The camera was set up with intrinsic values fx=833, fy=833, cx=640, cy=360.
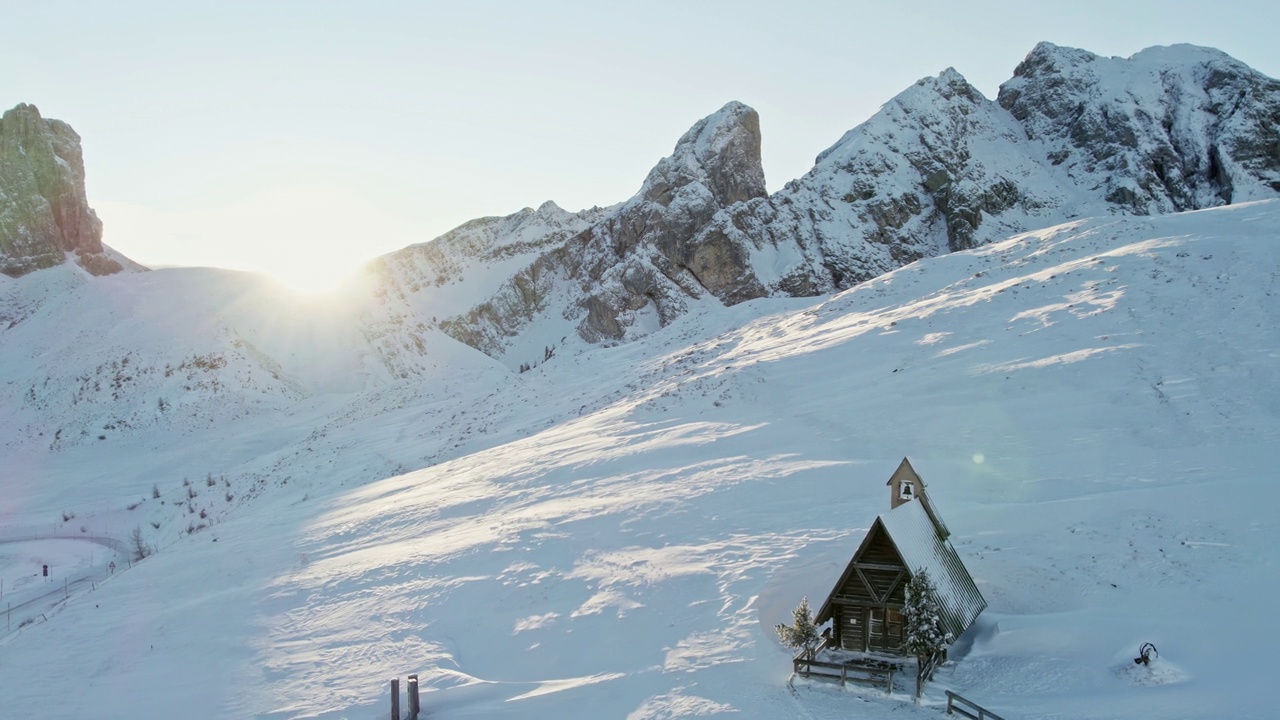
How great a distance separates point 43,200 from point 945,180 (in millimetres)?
117730

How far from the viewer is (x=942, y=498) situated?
1906cm

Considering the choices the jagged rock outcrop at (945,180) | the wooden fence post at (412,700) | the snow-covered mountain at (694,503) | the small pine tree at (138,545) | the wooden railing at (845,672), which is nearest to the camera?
the wooden railing at (845,672)

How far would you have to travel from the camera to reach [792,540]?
710 inches

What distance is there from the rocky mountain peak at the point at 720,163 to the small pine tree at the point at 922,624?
104 m

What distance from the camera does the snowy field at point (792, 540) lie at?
13711mm

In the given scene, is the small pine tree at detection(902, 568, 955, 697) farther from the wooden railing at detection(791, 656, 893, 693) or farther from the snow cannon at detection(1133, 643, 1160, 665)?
the snow cannon at detection(1133, 643, 1160, 665)

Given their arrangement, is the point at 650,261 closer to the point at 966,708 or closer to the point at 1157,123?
the point at 1157,123

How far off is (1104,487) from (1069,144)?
342 feet

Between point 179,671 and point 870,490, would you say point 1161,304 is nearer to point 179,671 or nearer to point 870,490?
point 870,490

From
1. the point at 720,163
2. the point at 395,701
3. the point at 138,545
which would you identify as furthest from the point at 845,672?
the point at 720,163

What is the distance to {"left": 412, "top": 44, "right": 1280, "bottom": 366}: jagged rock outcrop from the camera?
316ft

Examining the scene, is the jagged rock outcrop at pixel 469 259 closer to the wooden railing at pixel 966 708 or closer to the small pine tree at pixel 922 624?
the small pine tree at pixel 922 624

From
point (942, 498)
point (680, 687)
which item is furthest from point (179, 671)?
point (942, 498)

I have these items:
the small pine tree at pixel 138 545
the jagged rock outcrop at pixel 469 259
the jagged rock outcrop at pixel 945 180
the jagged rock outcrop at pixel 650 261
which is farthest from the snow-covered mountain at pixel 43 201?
the small pine tree at pixel 138 545
